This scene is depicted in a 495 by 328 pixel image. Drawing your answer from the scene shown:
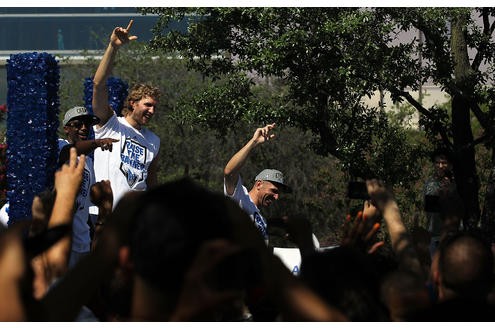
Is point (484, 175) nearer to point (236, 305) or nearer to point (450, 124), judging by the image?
point (450, 124)

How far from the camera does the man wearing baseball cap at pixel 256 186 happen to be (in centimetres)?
708

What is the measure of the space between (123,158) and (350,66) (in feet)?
17.1

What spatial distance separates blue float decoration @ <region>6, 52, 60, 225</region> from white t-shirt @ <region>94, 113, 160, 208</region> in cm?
81

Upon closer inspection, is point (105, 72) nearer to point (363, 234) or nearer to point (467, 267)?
point (363, 234)

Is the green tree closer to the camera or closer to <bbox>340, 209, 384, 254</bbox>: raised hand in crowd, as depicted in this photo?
the camera

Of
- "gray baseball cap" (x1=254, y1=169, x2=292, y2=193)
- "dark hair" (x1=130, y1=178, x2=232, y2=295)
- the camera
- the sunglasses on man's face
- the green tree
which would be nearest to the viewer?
"dark hair" (x1=130, y1=178, x2=232, y2=295)

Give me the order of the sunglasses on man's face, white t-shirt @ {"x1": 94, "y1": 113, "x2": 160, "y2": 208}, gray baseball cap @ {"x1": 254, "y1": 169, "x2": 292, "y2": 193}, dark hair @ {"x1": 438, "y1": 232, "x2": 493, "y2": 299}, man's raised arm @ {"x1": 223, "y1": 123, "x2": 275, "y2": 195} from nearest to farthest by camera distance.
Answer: dark hair @ {"x1": 438, "y1": 232, "x2": 493, "y2": 299}, man's raised arm @ {"x1": 223, "y1": 123, "x2": 275, "y2": 195}, the sunglasses on man's face, white t-shirt @ {"x1": 94, "y1": 113, "x2": 160, "y2": 208}, gray baseball cap @ {"x1": 254, "y1": 169, "x2": 292, "y2": 193}

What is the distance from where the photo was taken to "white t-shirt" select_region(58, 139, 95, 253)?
22.1 ft

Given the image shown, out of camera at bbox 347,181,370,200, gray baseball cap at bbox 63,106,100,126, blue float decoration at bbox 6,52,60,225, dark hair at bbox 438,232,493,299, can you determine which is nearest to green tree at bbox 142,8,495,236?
blue float decoration at bbox 6,52,60,225

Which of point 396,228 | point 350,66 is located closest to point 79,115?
point 396,228

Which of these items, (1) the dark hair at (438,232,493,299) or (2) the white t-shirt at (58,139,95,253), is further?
(2) the white t-shirt at (58,139,95,253)

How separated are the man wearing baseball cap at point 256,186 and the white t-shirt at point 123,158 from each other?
0.62m

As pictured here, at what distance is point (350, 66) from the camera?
12078 millimetres

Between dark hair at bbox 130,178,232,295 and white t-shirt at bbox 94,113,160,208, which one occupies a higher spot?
dark hair at bbox 130,178,232,295
